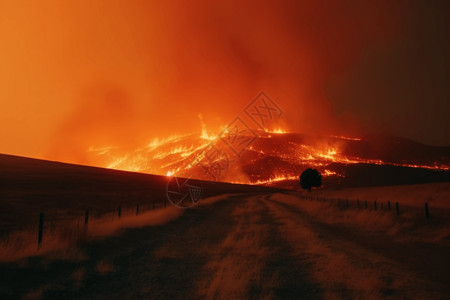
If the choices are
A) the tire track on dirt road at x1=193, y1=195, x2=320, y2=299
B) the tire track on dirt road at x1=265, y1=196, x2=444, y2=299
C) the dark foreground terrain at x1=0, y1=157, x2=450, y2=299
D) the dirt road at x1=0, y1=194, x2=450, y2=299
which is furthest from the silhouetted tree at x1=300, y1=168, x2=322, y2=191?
the tire track on dirt road at x1=193, y1=195, x2=320, y2=299

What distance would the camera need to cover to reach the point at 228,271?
8742mm

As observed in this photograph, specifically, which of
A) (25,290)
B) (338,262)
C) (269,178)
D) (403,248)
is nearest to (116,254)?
(25,290)

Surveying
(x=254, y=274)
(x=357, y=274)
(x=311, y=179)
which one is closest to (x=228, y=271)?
(x=254, y=274)

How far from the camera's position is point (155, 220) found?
69.4ft

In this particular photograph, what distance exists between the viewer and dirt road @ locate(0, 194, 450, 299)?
721 cm

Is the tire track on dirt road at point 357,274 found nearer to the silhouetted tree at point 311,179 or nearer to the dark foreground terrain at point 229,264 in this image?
the dark foreground terrain at point 229,264

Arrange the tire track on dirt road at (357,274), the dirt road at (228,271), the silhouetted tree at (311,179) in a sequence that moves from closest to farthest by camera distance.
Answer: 1. the tire track on dirt road at (357,274)
2. the dirt road at (228,271)
3. the silhouetted tree at (311,179)

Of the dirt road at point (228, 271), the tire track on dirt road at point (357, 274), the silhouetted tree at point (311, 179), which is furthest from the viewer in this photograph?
the silhouetted tree at point (311, 179)

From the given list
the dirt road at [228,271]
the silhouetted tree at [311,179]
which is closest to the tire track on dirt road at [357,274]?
the dirt road at [228,271]

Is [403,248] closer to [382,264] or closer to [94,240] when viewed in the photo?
[382,264]

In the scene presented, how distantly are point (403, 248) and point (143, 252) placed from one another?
12445 millimetres

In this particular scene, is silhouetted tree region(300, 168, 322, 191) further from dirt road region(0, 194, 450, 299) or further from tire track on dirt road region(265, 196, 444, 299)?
tire track on dirt road region(265, 196, 444, 299)

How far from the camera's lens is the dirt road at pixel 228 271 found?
23.7 ft

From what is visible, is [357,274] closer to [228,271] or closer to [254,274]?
[254,274]
